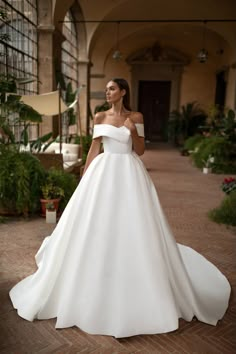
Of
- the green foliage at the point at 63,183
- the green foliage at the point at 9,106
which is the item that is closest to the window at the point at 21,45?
the green foliage at the point at 9,106

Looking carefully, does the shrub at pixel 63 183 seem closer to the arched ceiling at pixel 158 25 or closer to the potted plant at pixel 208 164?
the potted plant at pixel 208 164

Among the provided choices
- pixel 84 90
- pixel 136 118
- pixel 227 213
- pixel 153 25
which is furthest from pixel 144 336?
pixel 153 25

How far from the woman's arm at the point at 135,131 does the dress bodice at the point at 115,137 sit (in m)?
0.03

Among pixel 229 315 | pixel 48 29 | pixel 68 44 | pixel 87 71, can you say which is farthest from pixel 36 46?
pixel 229 315

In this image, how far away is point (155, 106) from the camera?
17812mm

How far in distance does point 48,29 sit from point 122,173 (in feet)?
24.6

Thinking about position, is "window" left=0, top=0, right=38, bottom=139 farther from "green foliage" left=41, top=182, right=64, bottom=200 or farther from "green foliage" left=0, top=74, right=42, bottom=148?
"green foliage" left=41, top=182, right=64, bottom=200

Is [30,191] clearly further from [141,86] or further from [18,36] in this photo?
[141,86]

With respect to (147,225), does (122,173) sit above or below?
above

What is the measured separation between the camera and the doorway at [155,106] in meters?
17.6

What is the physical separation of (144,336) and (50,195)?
3.00 m

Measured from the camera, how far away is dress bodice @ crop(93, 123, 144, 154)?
7.38 ft

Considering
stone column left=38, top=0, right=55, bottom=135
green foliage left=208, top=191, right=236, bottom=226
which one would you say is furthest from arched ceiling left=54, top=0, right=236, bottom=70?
green foliage left=208, top=191, right=236, bottom=226

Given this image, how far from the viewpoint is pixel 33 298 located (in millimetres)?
2398
